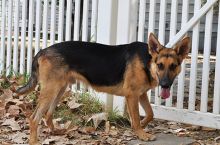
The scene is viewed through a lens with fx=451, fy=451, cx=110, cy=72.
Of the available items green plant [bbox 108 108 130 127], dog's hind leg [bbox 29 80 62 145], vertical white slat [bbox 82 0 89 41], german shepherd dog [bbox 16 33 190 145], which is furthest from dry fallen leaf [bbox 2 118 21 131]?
vertical white slat [bbox 82 0 89 41]

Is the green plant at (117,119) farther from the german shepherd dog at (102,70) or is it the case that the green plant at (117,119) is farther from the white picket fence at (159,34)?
the german shepherd dog at (102,70)

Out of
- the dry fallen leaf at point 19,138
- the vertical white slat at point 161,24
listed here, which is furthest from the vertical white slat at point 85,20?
the dry fallen leaf at point 19,138

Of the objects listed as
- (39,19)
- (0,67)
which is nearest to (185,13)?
(39,19)

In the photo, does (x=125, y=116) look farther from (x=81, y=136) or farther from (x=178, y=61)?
(x=178, y=61)

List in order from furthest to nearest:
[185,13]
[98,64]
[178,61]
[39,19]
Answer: [39,19] → [185,13] → [98,64] → [178,61]

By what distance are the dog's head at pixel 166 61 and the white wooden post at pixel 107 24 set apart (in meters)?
1.43

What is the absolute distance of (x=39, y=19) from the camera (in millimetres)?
8000

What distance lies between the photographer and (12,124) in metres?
6.11

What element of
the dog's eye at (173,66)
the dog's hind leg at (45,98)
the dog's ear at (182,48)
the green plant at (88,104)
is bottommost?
the green plant at (88,104)

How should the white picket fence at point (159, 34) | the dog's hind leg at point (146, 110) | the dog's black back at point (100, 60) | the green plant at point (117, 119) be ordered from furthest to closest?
the green plant at point (117, 119)
the white picket fence at point (159, 34)
the dog's hind leg at point (146, 110)
the dog's black back at point (100, 60)

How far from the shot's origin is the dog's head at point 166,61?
5.11m

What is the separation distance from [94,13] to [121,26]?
642 millimetres

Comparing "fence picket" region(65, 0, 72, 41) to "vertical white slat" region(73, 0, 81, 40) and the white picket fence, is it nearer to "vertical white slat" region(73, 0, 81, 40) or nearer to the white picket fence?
the white picket fence

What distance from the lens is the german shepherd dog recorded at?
542cm
